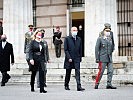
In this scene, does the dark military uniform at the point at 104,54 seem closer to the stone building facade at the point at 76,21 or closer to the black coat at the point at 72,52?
the black coat at the point at 72,52

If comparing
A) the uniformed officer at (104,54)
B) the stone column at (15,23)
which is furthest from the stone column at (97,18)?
the uniformed officer at (104,54)

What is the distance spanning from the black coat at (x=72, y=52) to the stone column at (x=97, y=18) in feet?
23.9

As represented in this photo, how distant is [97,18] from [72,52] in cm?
759

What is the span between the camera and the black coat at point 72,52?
14648 millimetres

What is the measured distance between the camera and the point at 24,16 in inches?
950

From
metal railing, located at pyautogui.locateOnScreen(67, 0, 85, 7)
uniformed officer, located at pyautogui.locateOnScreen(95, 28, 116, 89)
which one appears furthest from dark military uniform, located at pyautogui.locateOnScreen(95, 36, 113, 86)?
metal railing, located at pyautogui.locateOnScreen(67, 0, 85, 7)

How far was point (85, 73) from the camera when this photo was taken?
18.4 meters

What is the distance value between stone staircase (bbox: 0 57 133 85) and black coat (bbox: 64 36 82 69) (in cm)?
272

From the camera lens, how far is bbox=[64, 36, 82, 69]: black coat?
14648 mm

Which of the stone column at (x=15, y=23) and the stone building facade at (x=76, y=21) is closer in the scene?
the stone building facade at (x=76, y=21)

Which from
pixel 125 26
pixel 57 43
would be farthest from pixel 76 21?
pixel 57 43

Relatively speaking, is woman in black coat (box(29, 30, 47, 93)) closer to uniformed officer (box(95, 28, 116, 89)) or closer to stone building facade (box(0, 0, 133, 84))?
uniformed officer (box(95, 28, 116, 89))

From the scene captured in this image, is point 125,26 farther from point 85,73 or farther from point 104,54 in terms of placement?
point 104,54

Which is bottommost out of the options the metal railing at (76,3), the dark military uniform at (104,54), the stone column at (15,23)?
the dark military uniform at (104,54)
